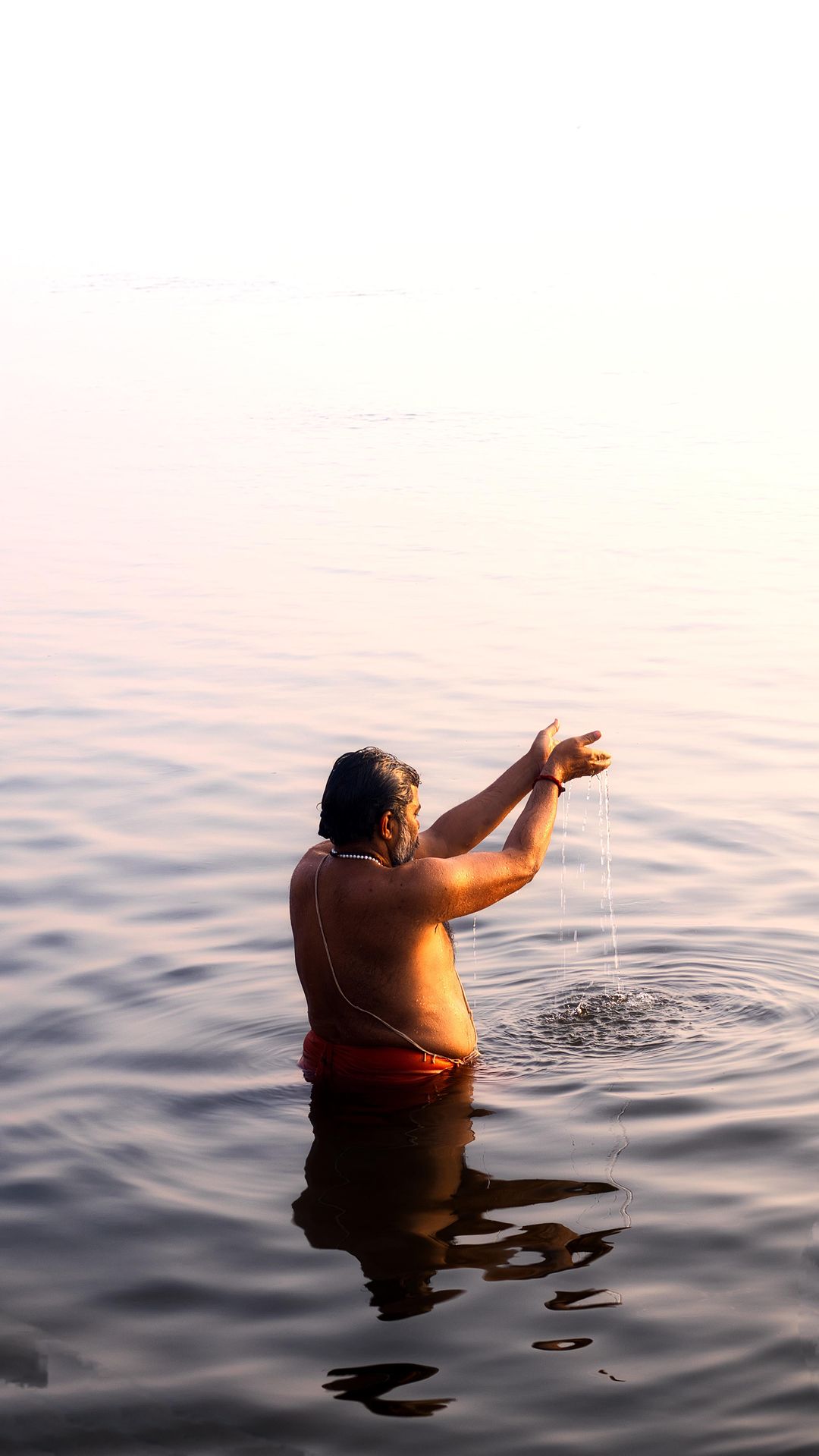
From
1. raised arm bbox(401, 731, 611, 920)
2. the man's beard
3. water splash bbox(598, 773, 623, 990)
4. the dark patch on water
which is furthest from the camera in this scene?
water splash bbox(598, 773, 623, 990)

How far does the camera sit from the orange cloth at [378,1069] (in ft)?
19.8

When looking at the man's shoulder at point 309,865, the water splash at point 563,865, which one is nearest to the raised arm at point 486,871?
the man's shoulder at point 309,865

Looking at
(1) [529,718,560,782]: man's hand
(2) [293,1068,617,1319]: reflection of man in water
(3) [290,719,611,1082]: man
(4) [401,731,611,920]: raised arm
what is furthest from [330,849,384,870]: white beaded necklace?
(2) [293,1068,617,1319]: reflection of man in water

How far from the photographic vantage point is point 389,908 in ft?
18.9

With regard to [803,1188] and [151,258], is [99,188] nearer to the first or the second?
[151,258]

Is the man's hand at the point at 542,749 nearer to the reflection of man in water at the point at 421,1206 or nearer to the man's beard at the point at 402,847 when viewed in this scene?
the man's beard at the point at 402,847

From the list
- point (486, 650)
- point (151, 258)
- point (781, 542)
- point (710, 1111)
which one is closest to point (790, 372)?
point (781, 542)

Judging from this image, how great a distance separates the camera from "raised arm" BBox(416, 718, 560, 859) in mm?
6297

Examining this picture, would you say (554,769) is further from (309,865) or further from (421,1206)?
(421,1206)

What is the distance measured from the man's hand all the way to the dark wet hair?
60 centimetres

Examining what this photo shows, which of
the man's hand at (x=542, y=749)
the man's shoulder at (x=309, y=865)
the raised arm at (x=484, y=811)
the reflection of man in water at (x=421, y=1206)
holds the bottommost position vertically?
the reflection of man in water at (x=421, y=1206)

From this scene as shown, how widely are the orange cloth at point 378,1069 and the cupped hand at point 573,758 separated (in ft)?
3.32

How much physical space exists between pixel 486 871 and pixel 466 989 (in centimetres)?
174

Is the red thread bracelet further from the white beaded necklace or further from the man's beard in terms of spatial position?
the white beaded necklace
